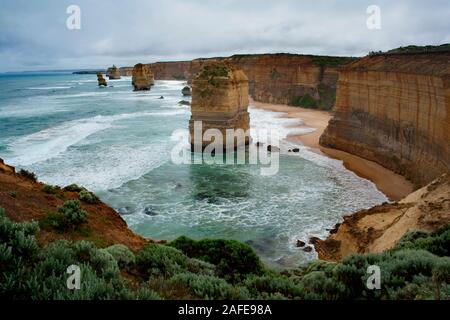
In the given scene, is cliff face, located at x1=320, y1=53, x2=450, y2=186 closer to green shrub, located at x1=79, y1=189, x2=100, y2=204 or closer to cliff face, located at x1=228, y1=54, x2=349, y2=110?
green shrub, located at x1=79, y1=189, x2=100, y2=204

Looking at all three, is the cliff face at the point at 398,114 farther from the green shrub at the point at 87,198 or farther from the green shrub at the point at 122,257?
the green shrub at the point at 122,257

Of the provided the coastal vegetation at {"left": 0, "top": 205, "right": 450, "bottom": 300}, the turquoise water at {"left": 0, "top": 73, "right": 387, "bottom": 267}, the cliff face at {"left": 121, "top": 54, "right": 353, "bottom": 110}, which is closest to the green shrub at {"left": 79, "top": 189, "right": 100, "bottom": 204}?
the coastal vegetation at {"left": 0, "top": 205, "right": 450, "bottom": 300}

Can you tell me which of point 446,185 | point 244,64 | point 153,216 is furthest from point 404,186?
point 244,64

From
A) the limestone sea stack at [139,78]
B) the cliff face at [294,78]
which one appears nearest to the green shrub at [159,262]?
the cliff face at [294,78]

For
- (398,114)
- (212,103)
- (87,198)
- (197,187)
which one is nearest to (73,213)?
(87,198)

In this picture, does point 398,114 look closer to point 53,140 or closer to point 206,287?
point 206,287

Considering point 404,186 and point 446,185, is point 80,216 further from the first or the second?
point 404,186
